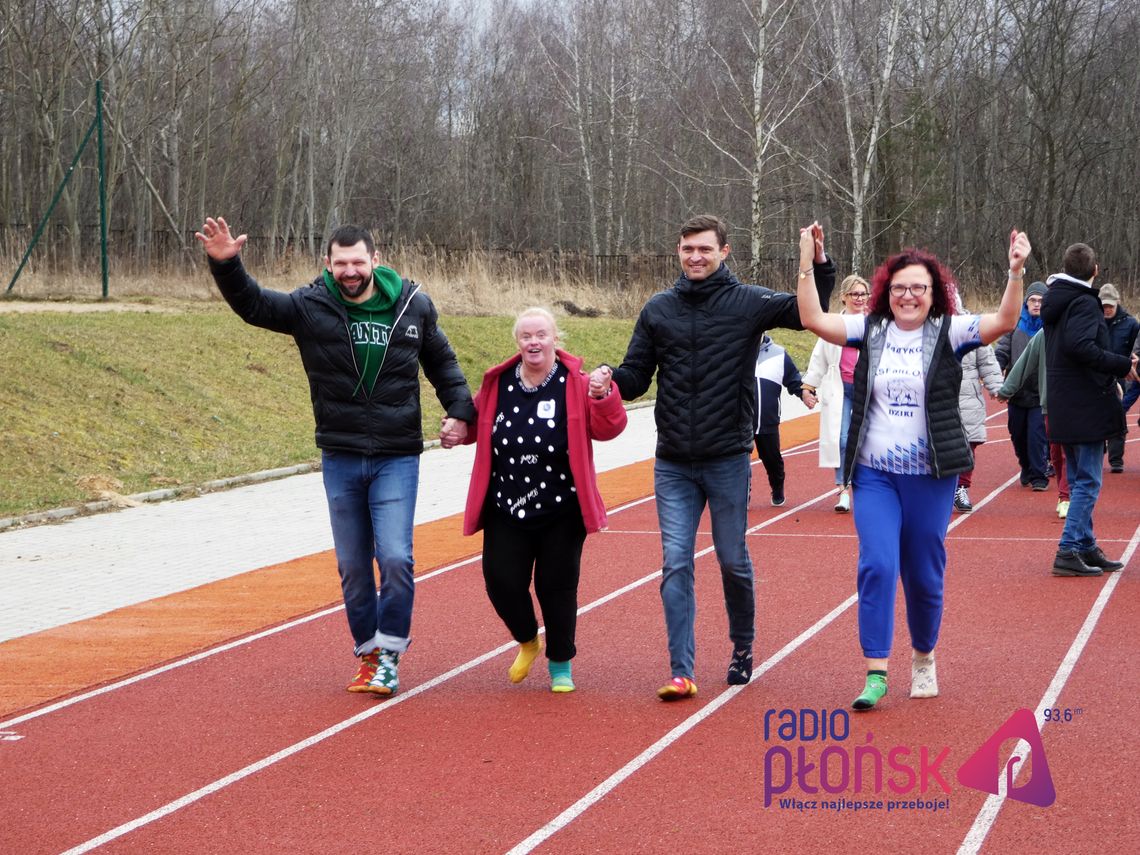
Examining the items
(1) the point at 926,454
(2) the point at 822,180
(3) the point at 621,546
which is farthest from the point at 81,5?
(1) the point at 926,454

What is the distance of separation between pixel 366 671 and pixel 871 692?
7.60 feet

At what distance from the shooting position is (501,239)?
57.6 meters

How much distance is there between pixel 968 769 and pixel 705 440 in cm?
178

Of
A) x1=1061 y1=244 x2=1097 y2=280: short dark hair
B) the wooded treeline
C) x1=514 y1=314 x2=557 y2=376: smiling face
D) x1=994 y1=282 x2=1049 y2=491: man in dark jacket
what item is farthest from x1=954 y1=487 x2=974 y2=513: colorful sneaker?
the wooded treeline

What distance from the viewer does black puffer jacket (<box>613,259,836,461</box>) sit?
6.36m

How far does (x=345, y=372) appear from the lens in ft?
21.7

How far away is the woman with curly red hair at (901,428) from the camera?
Answer: 6133 millimetres

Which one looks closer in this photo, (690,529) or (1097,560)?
(690,529)

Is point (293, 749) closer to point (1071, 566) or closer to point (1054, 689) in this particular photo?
point (1054, 689)

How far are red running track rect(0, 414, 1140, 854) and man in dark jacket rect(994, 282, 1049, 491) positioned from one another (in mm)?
4310

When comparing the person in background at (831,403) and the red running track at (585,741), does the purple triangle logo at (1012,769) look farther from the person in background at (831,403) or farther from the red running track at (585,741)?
the person in background at (831,403)

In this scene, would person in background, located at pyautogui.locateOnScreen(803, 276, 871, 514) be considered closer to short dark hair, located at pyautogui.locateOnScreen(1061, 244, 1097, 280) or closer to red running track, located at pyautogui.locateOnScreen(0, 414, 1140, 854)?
short dark hair, located at pyautogui.locateOnScreen(1061, 244, 1097, 280)

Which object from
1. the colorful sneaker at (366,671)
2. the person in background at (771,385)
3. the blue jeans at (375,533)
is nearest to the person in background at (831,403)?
the person in background at (771,385)

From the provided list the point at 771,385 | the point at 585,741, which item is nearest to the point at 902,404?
the point at 585,741
